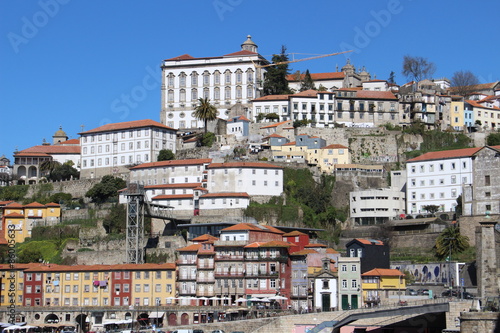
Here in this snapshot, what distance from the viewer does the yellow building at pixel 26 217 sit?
341 feet

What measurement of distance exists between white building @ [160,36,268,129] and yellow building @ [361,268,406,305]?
56.1 metres

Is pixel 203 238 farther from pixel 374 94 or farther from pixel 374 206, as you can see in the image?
pixel 374 94

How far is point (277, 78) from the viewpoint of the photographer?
13112 centimetres

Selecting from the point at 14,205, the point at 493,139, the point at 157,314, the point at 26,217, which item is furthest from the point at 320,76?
the point at 157,314

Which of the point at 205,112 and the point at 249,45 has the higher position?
the point at 249,45

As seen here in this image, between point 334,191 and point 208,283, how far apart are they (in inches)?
1024

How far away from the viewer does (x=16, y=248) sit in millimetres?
99375

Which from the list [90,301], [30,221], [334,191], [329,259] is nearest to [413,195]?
[334,191]

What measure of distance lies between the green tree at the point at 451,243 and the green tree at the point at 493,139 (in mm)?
29172

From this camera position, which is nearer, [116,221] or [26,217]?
[116,221]

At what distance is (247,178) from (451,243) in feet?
81.7

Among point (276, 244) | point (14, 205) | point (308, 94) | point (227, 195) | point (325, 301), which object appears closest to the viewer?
point (325, 301)

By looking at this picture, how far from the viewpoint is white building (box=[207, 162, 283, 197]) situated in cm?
9894

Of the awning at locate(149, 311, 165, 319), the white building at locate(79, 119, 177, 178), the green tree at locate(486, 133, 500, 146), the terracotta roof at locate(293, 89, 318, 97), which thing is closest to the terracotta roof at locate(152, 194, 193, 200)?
the white building at locate(79, 119, 177, 178)
